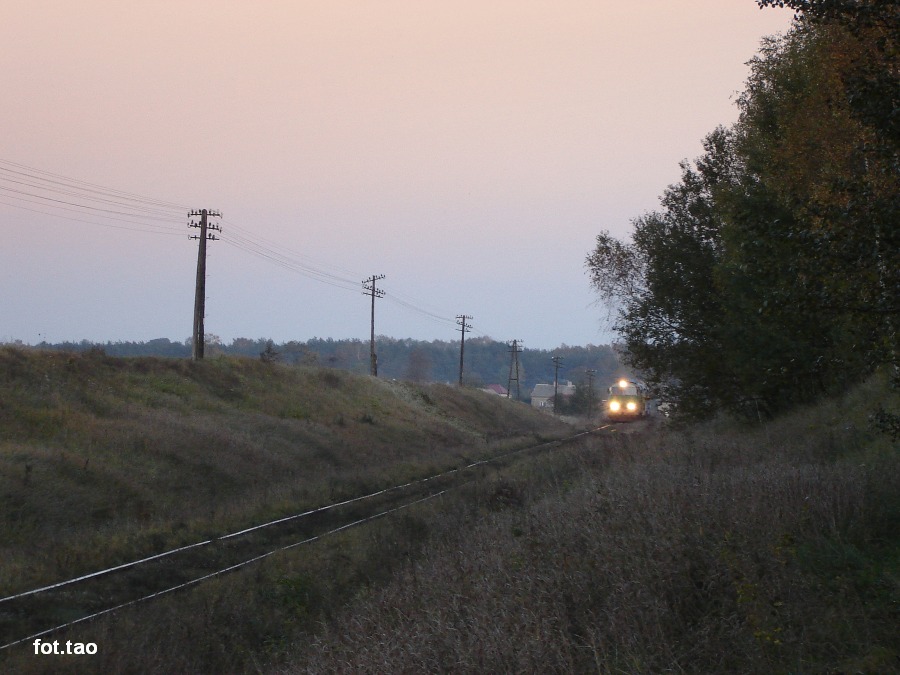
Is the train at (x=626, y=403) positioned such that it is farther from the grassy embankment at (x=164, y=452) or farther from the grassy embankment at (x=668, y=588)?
the grassy embankment at (x=668, y=588)

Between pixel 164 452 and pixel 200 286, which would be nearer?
pixel 164 452

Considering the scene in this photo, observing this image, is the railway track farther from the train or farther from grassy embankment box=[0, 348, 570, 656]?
the train

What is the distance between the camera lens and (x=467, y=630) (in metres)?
6.34

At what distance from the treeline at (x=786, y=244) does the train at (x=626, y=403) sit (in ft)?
89.0

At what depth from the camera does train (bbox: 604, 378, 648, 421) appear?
5388 cm

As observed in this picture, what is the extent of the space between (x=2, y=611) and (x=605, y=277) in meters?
21.8

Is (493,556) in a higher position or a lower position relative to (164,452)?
lower

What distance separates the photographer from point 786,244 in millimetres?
8531

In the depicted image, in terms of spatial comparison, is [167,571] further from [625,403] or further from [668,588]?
[625,403]

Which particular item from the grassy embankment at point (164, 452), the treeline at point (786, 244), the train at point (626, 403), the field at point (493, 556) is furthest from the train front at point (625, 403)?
the field at point (493, 556)

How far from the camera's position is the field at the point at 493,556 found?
5.89 m

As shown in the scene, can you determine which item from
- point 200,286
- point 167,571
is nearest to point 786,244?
point 167,571

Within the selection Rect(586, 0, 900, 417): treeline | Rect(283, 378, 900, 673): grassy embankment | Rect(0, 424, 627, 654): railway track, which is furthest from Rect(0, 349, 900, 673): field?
Rect(586, 0, 900, 417): treeline

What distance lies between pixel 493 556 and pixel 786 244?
180 inches
